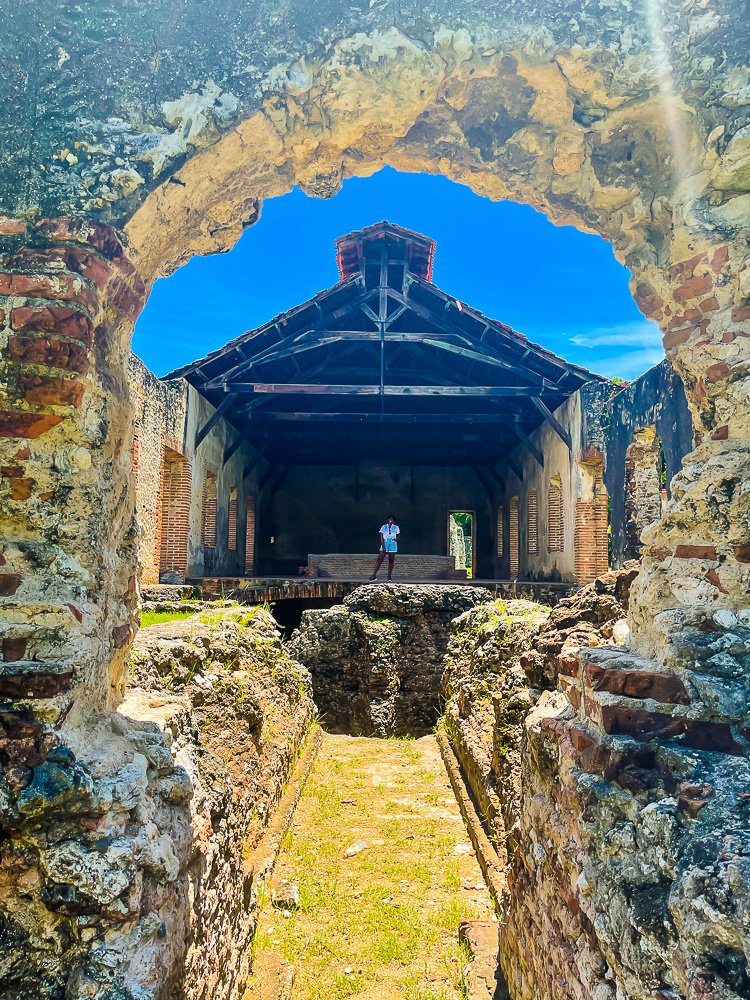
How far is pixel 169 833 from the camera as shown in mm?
2260

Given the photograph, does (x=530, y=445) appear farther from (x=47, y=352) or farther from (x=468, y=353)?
(x=47, y=352)

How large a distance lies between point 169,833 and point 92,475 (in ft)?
4.32

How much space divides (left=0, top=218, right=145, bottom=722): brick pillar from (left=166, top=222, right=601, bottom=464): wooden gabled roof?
1032cm

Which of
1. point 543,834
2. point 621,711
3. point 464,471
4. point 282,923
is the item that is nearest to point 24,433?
point 621,711

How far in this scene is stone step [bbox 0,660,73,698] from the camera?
2.06 meters

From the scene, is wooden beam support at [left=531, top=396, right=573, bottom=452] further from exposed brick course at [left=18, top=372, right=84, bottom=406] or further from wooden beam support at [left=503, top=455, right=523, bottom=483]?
exposed brick course at [left=18, top=372, right=84, bottom=406]

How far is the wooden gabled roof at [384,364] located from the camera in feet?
42.8

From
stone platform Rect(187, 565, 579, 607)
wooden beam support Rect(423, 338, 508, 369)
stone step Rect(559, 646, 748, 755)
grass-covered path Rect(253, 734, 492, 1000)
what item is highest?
wooden beam support Rect(423, 338, 508, 369)

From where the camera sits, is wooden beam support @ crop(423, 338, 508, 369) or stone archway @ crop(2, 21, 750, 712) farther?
wooden beam support @ crop(423, 338, 508, 369)

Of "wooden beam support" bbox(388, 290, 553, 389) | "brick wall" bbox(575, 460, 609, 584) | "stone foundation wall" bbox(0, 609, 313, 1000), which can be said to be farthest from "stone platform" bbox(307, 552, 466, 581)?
"stone foundation wall" bbox(0, 609, 313, 1000)

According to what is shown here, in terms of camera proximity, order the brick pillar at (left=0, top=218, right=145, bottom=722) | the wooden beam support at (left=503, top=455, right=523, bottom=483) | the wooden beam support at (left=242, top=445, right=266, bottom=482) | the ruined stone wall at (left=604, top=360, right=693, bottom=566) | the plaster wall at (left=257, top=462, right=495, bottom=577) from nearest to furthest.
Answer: the brick pillar at (left=0, top=218, right=145, bottom=722) → the ruined stone wall at (left=604, top=360, right=693, bottom=566) → the wooden beam support at (left=503, top=455, right=523, bottom=483) → the wooden beam support at (left=242, top=445, right=266, bottom=482) → the plaster wall at (left=257, top=462, right=495, bottom=577)

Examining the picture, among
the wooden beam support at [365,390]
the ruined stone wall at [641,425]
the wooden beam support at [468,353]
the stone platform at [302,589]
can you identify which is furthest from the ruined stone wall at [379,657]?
the wooden beam support at [468,353]

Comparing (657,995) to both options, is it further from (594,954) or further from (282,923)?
(282,923)

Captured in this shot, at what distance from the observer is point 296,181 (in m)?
3.27
